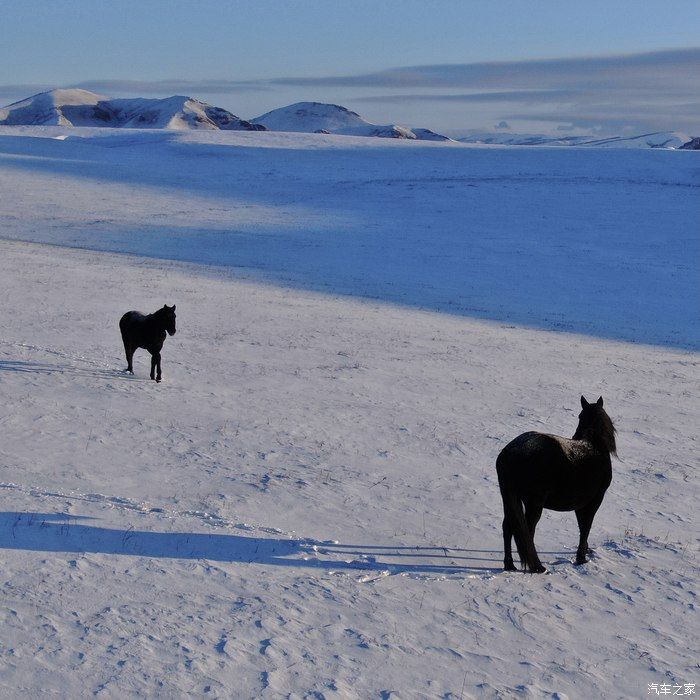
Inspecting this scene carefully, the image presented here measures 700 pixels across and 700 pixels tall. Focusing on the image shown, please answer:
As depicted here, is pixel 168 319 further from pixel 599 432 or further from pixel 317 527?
pixel 599 432

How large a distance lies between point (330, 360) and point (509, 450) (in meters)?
10.5

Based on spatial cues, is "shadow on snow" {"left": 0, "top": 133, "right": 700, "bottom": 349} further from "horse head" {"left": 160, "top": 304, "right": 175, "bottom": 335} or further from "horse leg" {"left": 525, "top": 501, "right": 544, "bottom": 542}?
"horse leg" {"left": 525, "top": 501, "right": 544, "bottom": 542}

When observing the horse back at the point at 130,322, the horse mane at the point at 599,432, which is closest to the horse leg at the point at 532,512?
the horse mane at the point at 599,432

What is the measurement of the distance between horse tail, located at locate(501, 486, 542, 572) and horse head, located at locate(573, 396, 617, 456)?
4.04 ft

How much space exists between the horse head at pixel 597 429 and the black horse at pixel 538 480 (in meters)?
0.16

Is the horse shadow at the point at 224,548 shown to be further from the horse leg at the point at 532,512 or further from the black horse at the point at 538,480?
the horse leg at the point at 532,512

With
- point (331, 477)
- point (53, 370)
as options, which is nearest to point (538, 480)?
point (331, 477)

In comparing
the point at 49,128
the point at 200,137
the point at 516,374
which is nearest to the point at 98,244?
the point at 516,374

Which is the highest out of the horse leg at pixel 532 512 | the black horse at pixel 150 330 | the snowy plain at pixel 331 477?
the black horse at pixel 150 330

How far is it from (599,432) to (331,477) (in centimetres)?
388

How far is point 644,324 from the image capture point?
27.0 metres

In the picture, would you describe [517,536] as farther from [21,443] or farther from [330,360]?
[330,360]

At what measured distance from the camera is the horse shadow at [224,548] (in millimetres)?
7797

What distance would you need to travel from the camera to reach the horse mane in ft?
28.3
